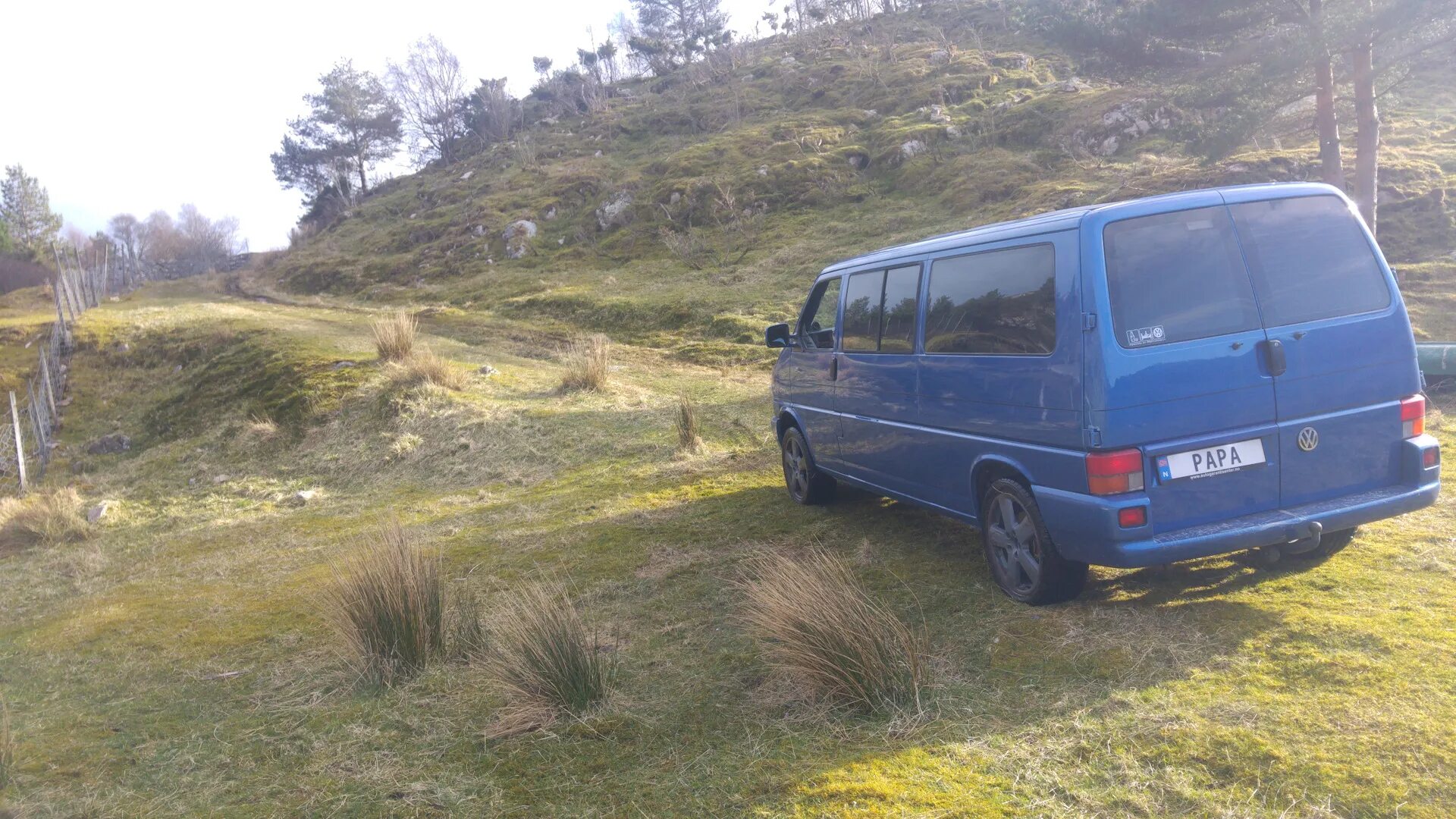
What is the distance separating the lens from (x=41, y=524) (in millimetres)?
10336

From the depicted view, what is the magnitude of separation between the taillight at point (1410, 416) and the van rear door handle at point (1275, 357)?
2.46 feet

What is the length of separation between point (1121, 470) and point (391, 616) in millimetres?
3649

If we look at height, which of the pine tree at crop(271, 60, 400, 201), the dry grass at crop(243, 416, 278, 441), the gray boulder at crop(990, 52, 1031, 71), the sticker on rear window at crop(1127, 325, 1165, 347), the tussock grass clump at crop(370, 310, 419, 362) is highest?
the pine tree at crop(271, 60, 400, 201)

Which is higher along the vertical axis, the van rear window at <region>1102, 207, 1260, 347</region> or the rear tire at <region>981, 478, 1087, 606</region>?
the van rear window at <region>1102, 207, 1260, 347</region>

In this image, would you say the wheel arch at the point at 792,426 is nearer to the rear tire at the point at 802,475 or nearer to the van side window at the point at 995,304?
the rear tire at the point at 802,475

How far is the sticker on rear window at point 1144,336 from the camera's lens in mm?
4055

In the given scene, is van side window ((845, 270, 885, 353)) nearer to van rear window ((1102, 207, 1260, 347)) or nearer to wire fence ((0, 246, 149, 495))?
van rear window ((1102, 207, 1260, 347))

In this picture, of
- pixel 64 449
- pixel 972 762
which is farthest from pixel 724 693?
pixel 64 449

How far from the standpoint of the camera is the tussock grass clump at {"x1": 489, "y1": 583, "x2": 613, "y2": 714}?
157 inches

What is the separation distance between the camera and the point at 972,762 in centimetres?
321

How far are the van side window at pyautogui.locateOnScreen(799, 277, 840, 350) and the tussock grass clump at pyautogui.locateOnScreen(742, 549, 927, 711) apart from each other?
3146mm

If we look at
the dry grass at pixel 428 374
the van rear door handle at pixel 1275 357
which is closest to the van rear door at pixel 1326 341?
the van rear door handle at pixel 1275 357

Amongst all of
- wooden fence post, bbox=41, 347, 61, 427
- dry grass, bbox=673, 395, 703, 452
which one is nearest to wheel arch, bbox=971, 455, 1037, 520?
dry grass, bbox=673, 395, 703, 452

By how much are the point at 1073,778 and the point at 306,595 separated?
5640mm
